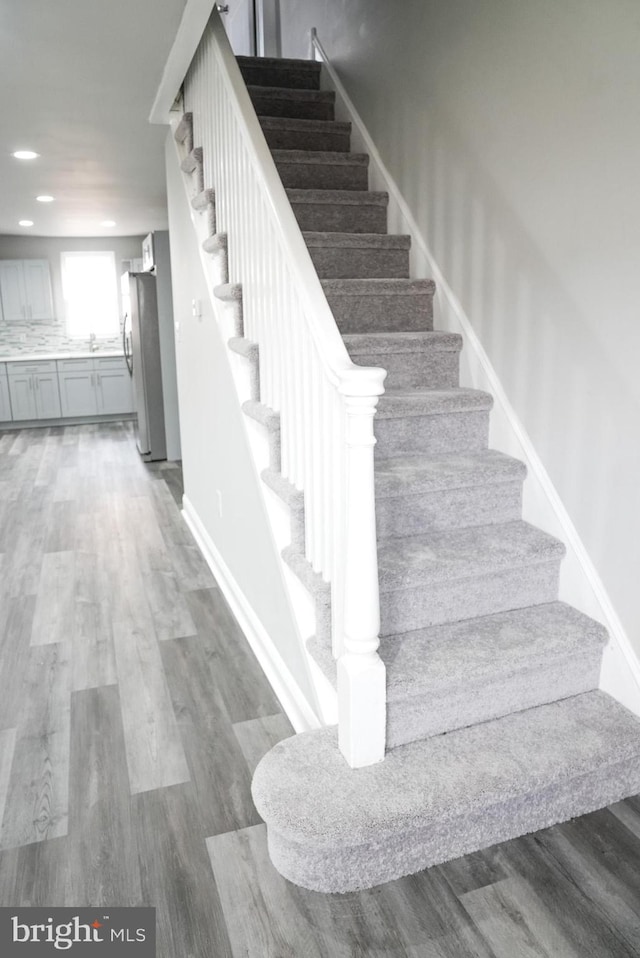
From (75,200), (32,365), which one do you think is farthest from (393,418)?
(32,365)

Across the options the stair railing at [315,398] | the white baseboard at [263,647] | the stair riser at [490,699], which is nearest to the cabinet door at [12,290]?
the white baseboard at [263,647]

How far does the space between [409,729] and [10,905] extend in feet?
3.66

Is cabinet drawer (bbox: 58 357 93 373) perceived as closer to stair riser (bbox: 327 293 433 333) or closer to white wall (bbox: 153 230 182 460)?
white wall (bbox: 153 230 182 460)

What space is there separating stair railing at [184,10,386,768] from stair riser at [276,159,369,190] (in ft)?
3.16

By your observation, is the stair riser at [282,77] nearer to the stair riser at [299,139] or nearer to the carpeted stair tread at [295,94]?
the carpeted stair tread at [295,94]

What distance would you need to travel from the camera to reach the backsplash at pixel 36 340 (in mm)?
9016

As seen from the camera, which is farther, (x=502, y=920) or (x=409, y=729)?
(x=409, y=729)

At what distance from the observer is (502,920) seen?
168cm

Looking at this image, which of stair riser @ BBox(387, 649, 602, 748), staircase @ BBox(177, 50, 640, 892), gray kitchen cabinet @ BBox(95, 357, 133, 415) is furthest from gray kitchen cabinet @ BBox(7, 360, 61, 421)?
stair riser @ BBox(387, 649, 602, 748)

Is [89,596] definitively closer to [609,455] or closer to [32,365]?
[609,455]

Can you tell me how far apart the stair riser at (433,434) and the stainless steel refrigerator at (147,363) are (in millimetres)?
4147

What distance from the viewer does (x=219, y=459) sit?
362cm

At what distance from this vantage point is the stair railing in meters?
1.77

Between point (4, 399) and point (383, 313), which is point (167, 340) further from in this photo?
point (383, 313)
